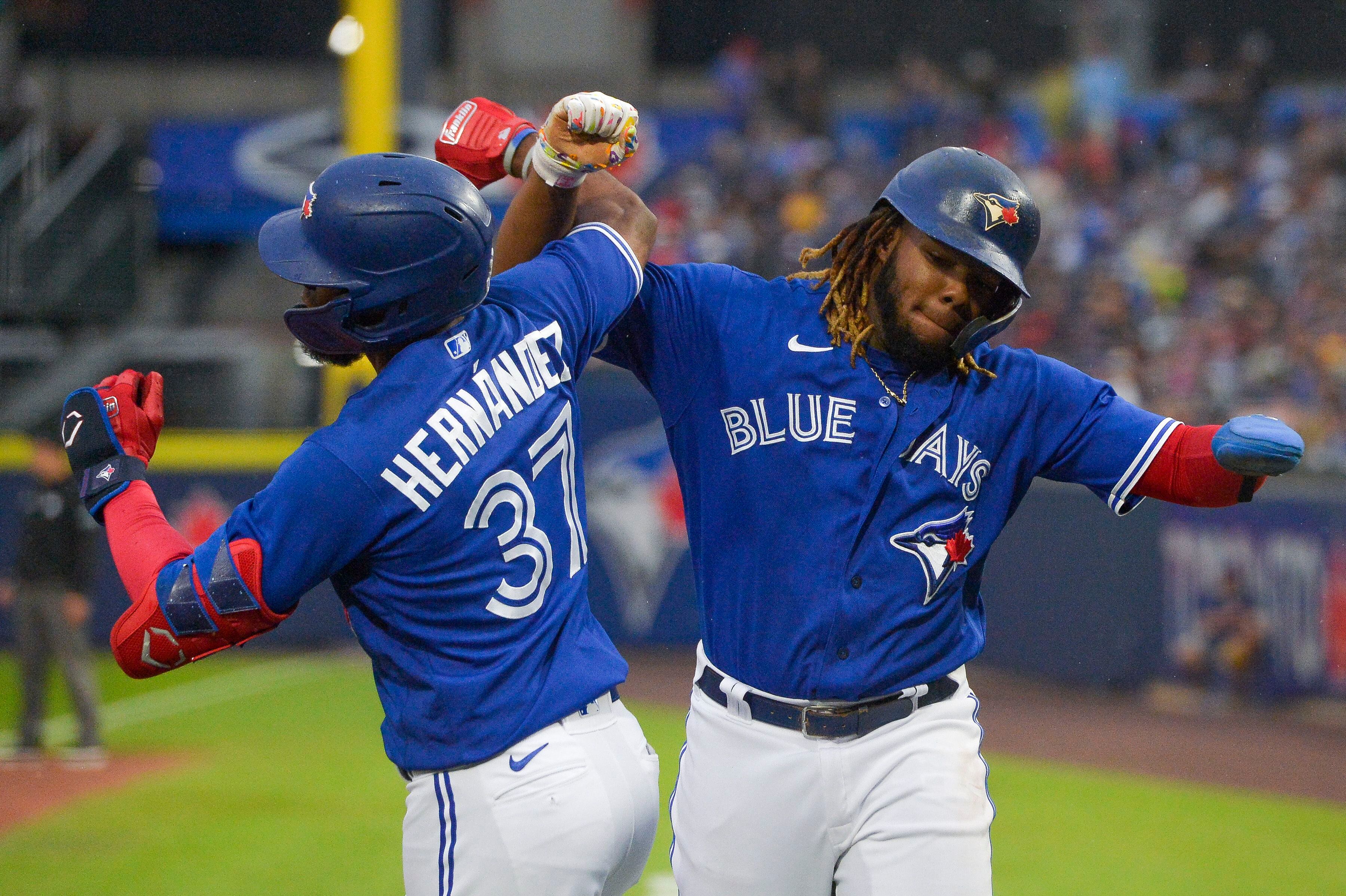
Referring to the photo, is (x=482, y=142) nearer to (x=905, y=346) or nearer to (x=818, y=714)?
(x=905, y=346)

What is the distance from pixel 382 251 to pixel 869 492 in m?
1.07

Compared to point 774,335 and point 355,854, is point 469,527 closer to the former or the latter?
point 774,335

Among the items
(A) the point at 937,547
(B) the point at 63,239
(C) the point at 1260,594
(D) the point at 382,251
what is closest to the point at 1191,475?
(A) the point at 937,547

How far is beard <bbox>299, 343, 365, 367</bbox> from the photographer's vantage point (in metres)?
2.65

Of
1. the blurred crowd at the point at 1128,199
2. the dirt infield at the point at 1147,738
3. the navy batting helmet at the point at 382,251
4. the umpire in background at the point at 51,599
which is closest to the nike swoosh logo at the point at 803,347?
the navy batting helmet at the point at 382,251

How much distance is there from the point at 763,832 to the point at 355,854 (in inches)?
155

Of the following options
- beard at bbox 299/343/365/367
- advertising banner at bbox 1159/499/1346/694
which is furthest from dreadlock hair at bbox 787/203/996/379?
advertising banner at bbox 1159/499/1346/694

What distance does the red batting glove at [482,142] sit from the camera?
3123mm

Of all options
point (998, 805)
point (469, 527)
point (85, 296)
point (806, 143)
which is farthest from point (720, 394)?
point (85, 296)

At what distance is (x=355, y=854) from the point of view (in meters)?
6.14

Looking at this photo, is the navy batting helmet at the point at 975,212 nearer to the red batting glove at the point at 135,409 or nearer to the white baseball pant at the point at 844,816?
the white baseball pant at the point at 844,816

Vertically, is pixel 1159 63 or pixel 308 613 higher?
pixel 1159 63

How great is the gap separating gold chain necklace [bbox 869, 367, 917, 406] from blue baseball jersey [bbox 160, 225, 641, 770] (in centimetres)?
70

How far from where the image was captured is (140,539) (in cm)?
247
